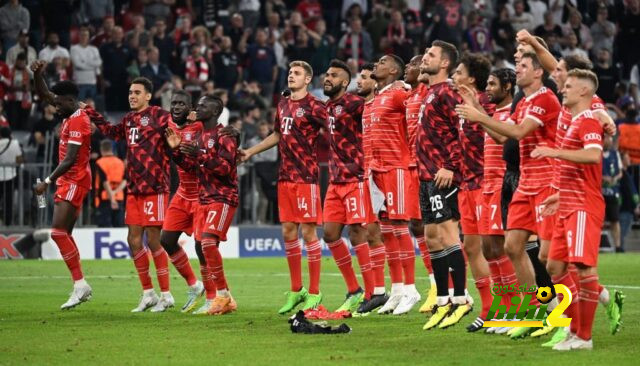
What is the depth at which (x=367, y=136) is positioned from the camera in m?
15.3

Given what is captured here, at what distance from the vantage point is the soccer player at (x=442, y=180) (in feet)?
42.8

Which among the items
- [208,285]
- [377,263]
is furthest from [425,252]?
[208,285]

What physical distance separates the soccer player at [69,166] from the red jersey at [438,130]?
4930 millimetres

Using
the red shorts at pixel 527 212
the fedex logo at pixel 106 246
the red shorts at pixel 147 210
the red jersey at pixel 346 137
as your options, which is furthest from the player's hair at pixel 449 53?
the fedex logo at pixel 106 246

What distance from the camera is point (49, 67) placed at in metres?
27.4

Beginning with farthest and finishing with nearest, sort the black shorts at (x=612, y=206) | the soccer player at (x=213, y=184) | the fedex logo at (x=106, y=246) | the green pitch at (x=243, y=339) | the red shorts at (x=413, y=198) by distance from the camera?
1. the black shorts at (x=612, y=206)
2. the fedex logo at (x=106, y=246)
3. the soccer player at (x=213, y=184)
4. the red shorts at (x=413, y=198)
5. the green pitch at (x=243, y=339)

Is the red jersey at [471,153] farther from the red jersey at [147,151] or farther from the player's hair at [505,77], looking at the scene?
the red jersey at [147,151]

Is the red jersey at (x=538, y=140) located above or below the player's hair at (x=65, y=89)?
below

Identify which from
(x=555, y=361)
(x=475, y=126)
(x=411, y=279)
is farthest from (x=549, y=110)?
(x=411, y=279)

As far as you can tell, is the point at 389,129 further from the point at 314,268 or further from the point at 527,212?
the point at 527,212

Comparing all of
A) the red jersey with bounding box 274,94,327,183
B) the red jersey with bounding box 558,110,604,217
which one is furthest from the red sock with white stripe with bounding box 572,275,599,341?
the red jersey with bounding box 274,94,327,183

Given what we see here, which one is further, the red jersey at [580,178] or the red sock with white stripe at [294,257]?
the red sock with white stripe at [294,257]

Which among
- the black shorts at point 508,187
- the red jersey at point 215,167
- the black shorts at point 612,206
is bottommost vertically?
the black shorts at point 612,206

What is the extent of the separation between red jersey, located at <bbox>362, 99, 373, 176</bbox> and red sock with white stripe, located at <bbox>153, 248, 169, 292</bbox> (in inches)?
114
